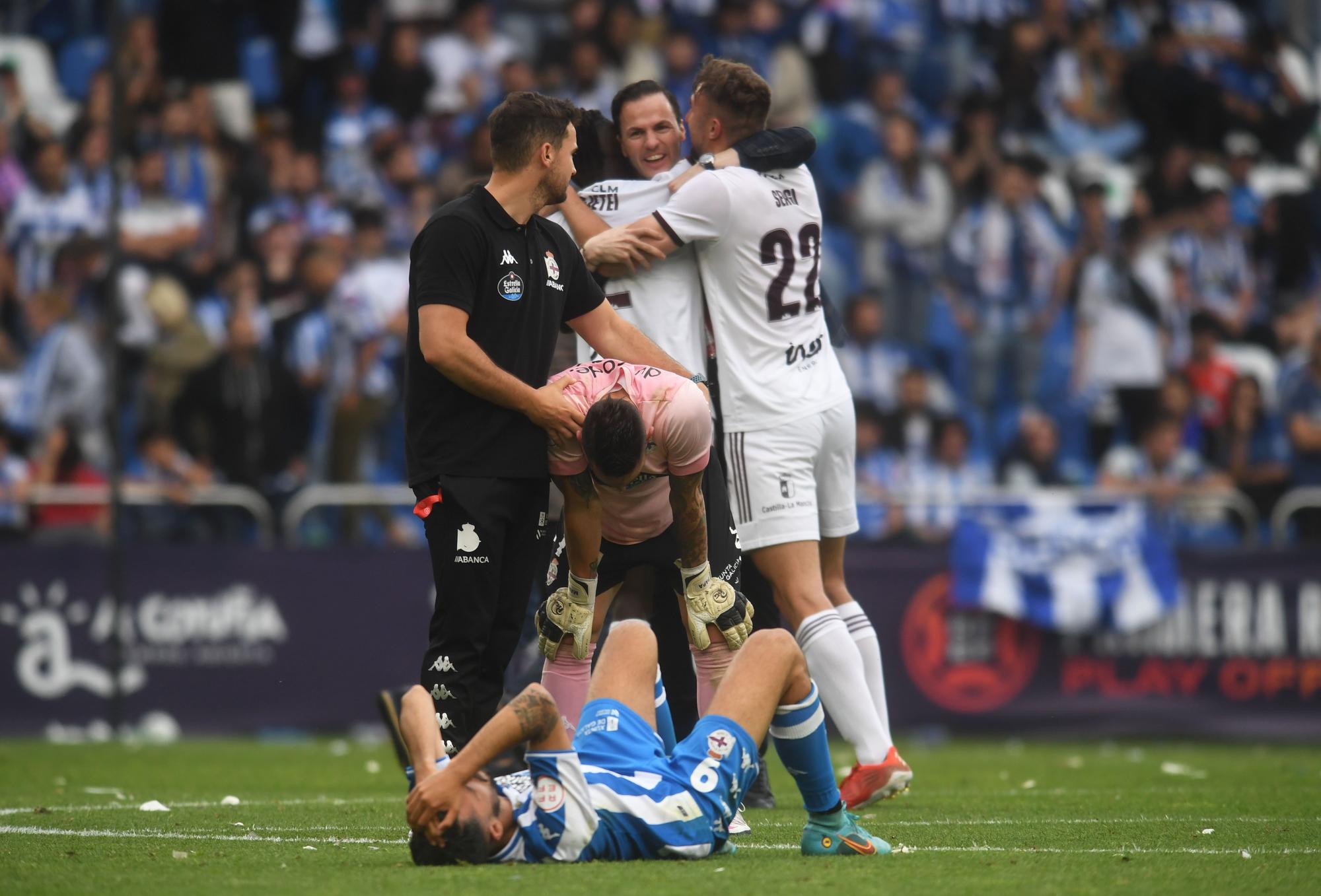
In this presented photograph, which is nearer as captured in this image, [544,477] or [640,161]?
[544,477]

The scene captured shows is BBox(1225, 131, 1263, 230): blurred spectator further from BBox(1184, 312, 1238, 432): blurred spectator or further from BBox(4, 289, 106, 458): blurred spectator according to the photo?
BBox(4, 289, 106, 458): blurred spectator

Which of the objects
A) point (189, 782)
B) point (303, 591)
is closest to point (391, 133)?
point (303, 591)

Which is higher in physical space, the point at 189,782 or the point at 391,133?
the point at 391,133

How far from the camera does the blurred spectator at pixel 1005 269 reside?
1502 centimetres

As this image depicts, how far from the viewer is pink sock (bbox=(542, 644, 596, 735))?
606 cm

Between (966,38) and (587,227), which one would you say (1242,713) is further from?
(966,38)

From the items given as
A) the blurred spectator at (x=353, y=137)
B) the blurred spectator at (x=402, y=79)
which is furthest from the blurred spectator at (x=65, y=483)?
the blurred spectator at (x=402, y=79)

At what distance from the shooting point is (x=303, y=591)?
38.7 feet

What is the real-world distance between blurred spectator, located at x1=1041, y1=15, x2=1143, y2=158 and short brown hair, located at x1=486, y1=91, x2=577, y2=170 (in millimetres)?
11952

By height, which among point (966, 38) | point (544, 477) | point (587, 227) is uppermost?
point (966, 38)

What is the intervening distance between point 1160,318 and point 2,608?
Answer: 957 cm

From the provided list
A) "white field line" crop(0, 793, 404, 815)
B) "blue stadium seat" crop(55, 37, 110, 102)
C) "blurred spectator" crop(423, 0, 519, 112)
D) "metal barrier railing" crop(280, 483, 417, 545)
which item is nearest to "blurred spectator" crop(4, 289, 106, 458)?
"metal barrier railing" crop(280, 483, 417, 545)

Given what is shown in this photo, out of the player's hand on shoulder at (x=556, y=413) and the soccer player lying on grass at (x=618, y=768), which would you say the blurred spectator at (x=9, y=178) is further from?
the soccer player lying on grass at (x=618, y=768)

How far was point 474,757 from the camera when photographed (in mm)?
4652
